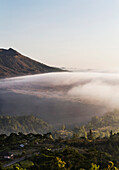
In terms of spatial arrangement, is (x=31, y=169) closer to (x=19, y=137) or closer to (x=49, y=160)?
(x=49, y=160)

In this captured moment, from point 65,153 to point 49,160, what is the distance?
12.2 m

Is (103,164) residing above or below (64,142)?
above

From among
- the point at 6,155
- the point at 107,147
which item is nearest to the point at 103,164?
the point at 6,155

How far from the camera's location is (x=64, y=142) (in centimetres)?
10256

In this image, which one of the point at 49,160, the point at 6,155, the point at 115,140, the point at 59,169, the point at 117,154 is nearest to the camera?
the point at 59,169

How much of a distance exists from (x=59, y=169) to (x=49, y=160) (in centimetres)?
723

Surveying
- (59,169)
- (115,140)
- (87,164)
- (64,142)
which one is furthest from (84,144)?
(59,169)

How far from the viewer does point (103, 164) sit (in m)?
57.8

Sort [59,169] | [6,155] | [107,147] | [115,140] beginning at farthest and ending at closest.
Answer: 1. [115,140]
2. [107,147]
3. [6,155]
4. [59,169]

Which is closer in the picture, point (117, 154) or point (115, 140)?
point (117, 154)

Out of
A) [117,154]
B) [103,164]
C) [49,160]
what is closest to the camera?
[49,160]

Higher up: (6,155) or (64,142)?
(6,155)

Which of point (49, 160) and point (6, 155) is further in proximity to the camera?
point (6, 155)

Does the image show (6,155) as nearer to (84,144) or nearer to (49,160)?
(49,160)
